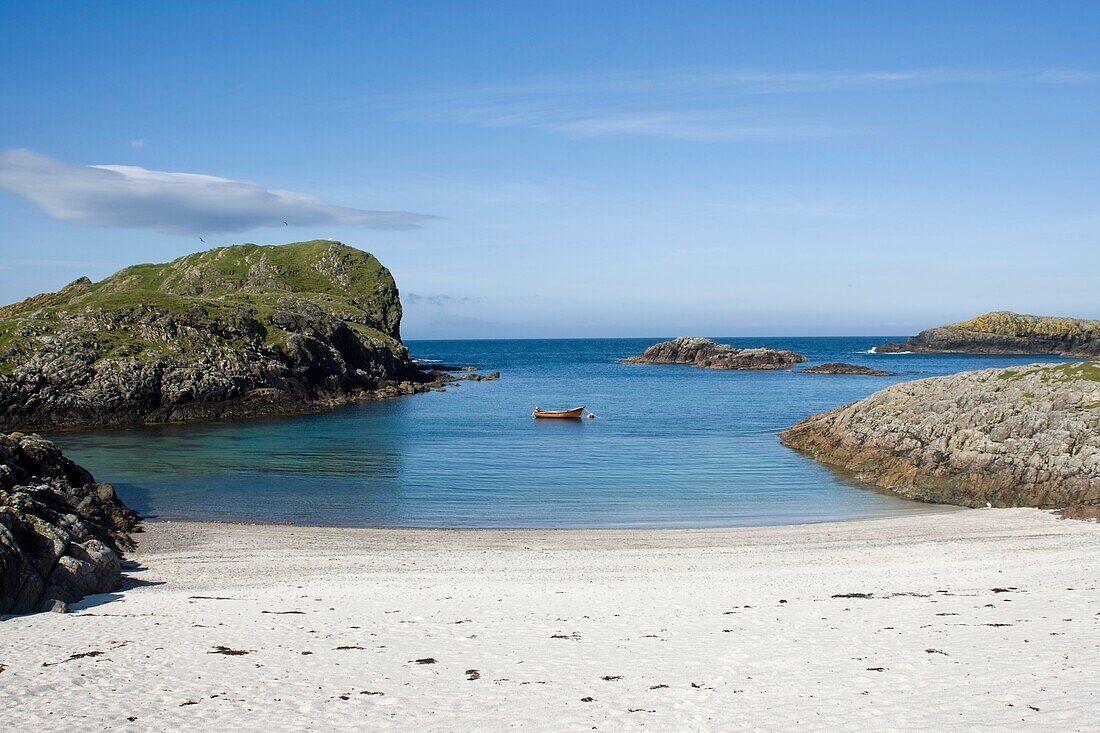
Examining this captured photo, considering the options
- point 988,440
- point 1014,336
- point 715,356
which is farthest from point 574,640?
point 1014,336

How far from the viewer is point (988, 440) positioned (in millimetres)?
32844

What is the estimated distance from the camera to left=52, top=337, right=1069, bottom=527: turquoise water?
30125 mm

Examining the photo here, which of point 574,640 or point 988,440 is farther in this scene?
point 988,440

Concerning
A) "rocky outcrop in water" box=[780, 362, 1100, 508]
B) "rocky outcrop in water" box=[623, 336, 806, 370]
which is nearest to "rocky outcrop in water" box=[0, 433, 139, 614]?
"rocky outcrop in water" box=[780, 362, 1100, 508]

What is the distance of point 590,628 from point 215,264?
127 meters

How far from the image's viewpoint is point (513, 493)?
33844 millimetres

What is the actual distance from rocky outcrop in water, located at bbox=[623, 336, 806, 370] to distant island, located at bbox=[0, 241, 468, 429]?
5559 cm

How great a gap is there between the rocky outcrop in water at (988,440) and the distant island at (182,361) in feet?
151

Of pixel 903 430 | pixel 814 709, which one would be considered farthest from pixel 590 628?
pixel 903 430

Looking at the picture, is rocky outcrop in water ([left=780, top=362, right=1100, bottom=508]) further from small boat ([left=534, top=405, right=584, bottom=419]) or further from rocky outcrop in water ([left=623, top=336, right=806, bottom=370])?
rocky outcrop in water ([left=623, top=336, right=806, bottom=370])

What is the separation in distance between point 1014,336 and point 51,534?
17236cm

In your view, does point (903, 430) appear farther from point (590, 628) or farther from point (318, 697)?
point (318, 697)

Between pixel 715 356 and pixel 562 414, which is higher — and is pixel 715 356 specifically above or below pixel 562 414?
above

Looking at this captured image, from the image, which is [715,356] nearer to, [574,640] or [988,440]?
[988,440]
